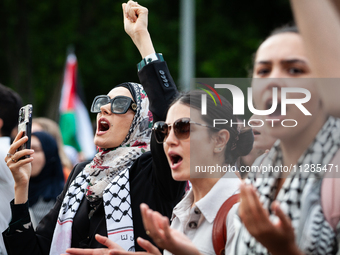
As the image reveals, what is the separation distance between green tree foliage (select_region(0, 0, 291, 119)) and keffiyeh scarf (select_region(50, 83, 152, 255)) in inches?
435

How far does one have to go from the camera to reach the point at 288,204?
1.38m

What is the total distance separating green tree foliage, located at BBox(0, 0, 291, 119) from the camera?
1420cm

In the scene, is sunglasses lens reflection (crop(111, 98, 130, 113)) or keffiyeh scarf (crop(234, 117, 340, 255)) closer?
keffiyeh scarf (crop(234, 117, 340, 255))

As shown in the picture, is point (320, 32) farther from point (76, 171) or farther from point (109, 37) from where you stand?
point (109, 37)

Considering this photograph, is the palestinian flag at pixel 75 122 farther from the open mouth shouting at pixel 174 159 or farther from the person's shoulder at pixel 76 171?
the open mouth shouting at pixel 174 159

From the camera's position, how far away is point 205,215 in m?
1.89

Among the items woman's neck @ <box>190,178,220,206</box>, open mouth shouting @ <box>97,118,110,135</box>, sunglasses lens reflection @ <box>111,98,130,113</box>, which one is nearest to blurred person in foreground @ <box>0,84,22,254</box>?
open mouth shouting @ <box>97,118,110,135</box>

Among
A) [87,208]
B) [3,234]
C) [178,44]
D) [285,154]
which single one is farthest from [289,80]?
[178,44]

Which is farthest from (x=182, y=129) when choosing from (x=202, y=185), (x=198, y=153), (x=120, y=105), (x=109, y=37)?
(x=109, y=37)

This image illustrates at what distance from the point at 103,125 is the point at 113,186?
469 millimetres

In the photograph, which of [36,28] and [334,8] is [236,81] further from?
[36,28]

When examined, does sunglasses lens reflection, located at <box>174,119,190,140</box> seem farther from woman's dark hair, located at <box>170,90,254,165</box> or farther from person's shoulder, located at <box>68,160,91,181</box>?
person's shoulder, located at <box>68,160,91,181</box>

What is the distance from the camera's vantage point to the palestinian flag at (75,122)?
8.75 meters

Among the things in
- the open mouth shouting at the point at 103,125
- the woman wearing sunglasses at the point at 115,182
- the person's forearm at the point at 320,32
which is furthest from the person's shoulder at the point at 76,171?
the person's forearm at the point at 320,32
